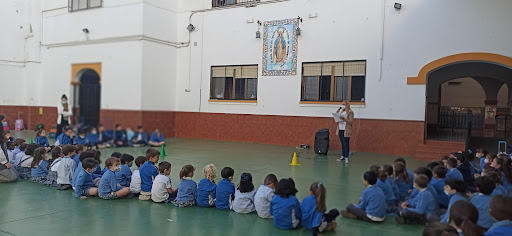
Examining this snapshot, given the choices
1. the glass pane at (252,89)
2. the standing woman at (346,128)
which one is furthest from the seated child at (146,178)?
the glass pane at (252,89)

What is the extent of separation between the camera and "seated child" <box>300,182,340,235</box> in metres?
3.77

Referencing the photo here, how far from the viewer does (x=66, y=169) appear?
5.68m

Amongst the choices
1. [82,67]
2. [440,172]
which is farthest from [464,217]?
[82,67]

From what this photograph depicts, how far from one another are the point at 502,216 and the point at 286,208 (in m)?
1.91

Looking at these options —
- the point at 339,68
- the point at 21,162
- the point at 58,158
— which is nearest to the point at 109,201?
the point at 58,158

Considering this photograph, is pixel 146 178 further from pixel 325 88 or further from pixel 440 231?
pixel 325 88

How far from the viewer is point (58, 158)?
5980 millimetres

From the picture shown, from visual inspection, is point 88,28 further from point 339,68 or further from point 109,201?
point 339,68

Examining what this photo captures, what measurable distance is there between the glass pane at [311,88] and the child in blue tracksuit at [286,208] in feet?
→ 26.9

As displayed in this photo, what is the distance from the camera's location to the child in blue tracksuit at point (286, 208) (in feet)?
13.1

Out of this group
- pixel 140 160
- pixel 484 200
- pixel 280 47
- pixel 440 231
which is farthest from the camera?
pixel 280 47

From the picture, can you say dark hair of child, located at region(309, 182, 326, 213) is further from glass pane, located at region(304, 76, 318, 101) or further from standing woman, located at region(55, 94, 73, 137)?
glass pane, located at region(304, 76, 318, 101)

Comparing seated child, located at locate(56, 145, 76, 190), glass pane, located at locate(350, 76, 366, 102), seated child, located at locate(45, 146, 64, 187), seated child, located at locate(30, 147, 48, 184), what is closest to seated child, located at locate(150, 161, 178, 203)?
seated child, located at locate(56, 145, 76, 190)

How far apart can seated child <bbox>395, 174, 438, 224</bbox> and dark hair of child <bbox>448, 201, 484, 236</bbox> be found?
1435mm
